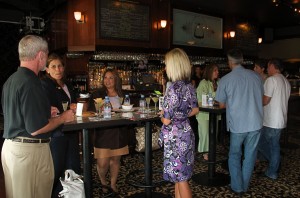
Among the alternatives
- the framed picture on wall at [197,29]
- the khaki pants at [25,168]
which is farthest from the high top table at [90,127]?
the framed picture on wall at [197,29]

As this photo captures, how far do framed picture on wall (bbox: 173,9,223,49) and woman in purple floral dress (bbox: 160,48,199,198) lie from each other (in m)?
5.39

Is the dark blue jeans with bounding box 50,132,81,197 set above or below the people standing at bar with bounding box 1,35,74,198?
below

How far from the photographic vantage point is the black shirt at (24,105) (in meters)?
2.09

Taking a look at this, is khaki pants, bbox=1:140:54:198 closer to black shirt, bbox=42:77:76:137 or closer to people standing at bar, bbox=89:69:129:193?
black shirt, bbox=42:77:76:137

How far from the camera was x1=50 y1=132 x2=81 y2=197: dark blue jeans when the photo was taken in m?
3.15

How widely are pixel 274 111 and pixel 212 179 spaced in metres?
1.38

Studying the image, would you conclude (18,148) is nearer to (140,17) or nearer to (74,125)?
(74,125)

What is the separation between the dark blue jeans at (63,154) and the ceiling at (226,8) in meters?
5.24

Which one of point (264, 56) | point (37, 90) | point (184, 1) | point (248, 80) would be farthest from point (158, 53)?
point (264, 56)

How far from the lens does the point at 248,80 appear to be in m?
3.82

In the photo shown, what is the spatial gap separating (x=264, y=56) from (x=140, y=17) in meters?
8.53

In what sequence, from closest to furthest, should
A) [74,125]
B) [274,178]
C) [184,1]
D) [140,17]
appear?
[74,125]
[274,178]
[140,17]
[184,1]

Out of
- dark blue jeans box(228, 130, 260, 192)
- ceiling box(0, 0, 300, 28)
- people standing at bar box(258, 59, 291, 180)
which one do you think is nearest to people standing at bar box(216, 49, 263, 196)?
dark blue jeans box(228, 130, 260, 192)

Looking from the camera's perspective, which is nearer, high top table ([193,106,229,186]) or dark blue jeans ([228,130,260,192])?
dark blue jeans ([228,130,260,192])
